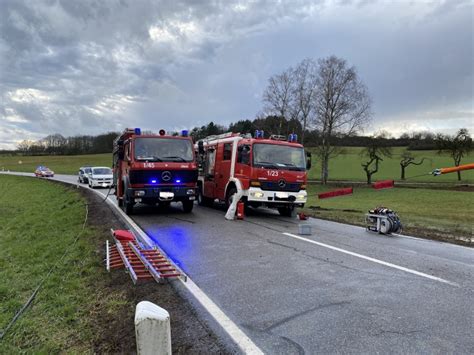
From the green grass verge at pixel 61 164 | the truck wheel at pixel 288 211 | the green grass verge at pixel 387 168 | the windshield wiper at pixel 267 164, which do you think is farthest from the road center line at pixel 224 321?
the green grass verge at pixel 61 164

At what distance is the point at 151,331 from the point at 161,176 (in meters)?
10.2

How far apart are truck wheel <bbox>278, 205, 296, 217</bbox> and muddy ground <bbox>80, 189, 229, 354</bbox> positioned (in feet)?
28.8

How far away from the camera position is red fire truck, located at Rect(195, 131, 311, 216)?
12898 mm

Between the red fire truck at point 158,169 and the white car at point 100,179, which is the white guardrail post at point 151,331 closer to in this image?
the red fire truck at point 158,169

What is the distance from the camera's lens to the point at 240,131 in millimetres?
38312

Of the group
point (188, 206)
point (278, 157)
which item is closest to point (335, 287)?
point (278, 157)

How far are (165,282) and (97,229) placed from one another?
222 inches

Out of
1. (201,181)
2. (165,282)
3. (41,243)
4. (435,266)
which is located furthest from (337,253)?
(201,181)

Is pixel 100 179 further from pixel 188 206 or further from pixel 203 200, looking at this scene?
pixel 188 206

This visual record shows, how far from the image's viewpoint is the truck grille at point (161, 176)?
41.7ft

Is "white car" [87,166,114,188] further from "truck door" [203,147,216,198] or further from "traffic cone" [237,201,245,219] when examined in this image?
"traffic cone" [237,201,245,219]

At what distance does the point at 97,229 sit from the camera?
1066 centimetres

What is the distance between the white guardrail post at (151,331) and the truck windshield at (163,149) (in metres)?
10.3

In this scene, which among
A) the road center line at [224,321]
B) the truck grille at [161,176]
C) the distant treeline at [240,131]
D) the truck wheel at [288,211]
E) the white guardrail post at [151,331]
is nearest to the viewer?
the white guardrail post at [151,331]
